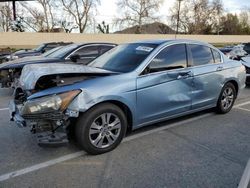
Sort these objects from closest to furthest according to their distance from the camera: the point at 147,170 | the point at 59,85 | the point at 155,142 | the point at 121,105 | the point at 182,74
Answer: the point at 147,170, the point at 59,85, the point at 121,105, the point at 155,142, the point at 182,74

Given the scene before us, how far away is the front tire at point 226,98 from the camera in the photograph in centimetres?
558

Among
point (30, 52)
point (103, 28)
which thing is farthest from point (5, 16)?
point (30, 52)

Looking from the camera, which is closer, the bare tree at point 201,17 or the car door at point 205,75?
the car door at point 205,75

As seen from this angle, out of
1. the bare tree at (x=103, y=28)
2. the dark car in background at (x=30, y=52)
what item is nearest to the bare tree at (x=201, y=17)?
the bare tree at (x=103, y=28)

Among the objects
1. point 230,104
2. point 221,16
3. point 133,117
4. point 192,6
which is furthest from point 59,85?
point 221,16

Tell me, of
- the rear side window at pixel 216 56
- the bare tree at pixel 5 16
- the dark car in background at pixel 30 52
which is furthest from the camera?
the bare tree at pixel 5 16

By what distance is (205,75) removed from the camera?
5.08 metres

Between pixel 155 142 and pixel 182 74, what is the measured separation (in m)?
1.23

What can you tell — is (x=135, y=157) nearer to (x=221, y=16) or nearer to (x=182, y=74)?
(x=182, y=74)

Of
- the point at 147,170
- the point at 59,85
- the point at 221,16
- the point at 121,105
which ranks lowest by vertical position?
the point at 147,170

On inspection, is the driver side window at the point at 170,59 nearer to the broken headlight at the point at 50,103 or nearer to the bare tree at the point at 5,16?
the broken headlight at the point at 50,103

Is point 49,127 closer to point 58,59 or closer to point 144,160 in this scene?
point 144,160

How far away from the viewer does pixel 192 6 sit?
70812 mm

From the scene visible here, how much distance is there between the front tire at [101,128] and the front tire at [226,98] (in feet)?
8.09
